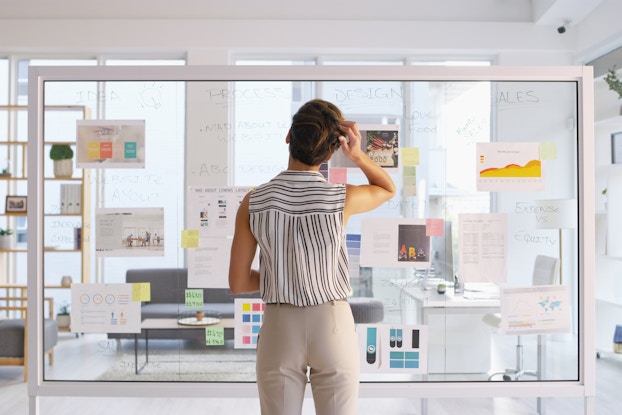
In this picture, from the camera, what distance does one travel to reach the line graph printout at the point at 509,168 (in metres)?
2.81

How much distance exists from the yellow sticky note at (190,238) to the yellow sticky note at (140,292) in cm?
26

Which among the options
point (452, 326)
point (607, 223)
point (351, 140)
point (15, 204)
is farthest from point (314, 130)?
point (15, 204)

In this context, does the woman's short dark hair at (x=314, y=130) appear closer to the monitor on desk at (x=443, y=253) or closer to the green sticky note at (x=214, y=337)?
the monitor on desk at (x=443, y=253)

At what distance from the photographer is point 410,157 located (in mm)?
2814

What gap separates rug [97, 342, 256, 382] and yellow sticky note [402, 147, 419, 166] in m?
1.14

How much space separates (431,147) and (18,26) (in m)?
4.55

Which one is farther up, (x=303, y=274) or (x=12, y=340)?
(x=303, y=274)

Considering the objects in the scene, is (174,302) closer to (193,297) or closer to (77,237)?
(193,297)

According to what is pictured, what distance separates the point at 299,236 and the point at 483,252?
143 centimetres

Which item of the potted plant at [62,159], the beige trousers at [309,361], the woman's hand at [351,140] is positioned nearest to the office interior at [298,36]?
the potted plant at [62,159]

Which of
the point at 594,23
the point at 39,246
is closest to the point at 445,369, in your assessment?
the point at 39,246

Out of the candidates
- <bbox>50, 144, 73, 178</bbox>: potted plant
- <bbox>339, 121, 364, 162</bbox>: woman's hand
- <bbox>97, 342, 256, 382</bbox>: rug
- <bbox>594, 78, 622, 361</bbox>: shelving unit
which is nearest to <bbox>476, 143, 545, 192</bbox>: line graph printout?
<bbox>339, 121, 364, 162</bbox>: woman's hand

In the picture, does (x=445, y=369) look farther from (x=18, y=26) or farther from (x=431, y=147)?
(x=18, y=26)

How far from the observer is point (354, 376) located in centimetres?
165
